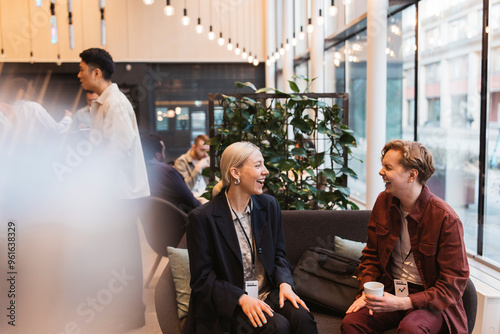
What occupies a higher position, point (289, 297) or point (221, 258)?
point (221, 258)

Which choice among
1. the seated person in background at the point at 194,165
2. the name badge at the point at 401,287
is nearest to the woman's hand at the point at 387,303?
the name badge at the point at 401,287

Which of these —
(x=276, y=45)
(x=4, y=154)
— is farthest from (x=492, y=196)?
(x=276, y=45)

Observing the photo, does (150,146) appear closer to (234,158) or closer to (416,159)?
(234,158)

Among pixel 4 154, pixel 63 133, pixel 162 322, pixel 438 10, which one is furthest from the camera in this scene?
pixel 438 10

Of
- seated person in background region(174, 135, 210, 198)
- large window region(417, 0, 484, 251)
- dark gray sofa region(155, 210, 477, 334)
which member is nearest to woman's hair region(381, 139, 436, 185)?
dark gray sofa region(155, 210, 477, 334)

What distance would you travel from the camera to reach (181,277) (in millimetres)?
2633

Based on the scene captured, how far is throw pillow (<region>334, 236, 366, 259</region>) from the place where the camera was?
118 inches

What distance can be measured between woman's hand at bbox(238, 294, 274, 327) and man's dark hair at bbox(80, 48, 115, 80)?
1723 millimetres

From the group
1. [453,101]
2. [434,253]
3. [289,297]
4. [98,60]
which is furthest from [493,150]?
[98,60]

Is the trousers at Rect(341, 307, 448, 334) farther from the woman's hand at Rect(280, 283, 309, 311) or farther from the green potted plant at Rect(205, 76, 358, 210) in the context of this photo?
the green potted plant at Rect(205, 76, 358, 210)

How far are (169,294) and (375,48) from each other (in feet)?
10.3

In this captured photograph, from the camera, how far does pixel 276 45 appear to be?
419 inches

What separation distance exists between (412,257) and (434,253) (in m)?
0.16

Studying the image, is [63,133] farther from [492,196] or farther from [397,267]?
[492,196]
